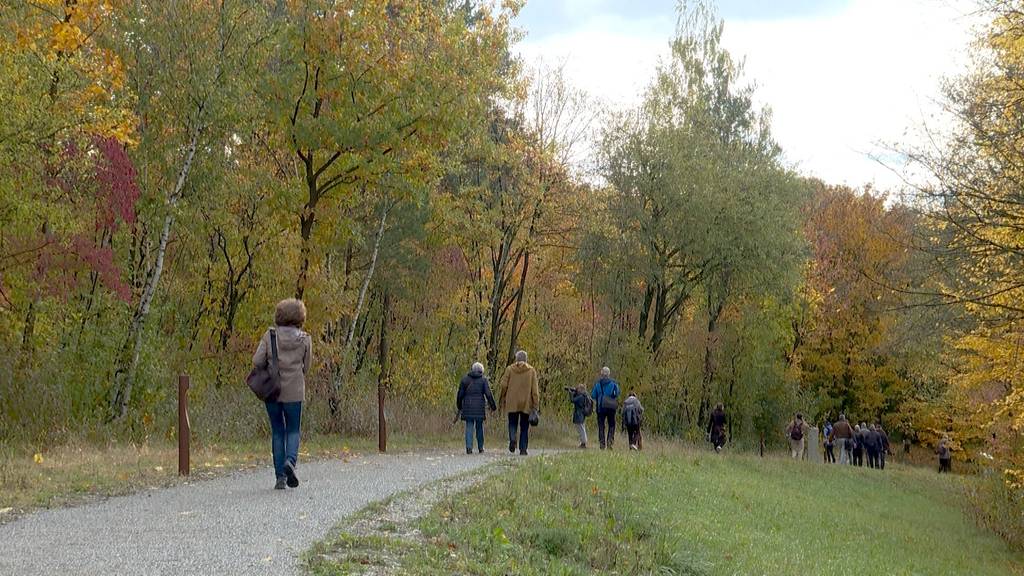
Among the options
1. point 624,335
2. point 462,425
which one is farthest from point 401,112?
point 624,335

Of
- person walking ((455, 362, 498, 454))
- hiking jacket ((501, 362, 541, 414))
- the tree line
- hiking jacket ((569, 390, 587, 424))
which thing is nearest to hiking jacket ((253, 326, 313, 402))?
the tree line

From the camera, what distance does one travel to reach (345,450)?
1669 centimetres

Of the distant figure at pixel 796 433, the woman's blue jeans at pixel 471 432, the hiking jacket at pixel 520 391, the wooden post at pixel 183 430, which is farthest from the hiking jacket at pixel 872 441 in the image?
the wooden post at pixel 183 430

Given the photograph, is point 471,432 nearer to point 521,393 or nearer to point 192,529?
point 521,393

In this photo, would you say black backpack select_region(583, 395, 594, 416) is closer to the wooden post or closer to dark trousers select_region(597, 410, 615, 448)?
dark trousers select_region(597, 410, 615, 448)

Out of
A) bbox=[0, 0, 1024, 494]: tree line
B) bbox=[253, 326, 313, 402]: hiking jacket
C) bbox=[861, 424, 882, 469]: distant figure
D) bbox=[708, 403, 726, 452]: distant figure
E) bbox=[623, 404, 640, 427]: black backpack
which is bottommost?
bbox=[861, 424, 882, 469]: distant figure

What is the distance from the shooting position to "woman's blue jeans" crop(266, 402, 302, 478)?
31.8 ft

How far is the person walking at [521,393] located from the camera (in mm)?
18047

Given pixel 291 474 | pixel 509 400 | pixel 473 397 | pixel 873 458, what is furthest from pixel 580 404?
pixel 873 458

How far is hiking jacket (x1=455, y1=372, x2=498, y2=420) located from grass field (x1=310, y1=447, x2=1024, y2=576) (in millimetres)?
1830

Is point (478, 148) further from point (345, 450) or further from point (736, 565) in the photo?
point (736, 565)

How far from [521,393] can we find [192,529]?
10.8 meters

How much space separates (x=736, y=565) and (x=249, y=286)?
1418 cm

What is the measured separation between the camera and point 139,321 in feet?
55.4
